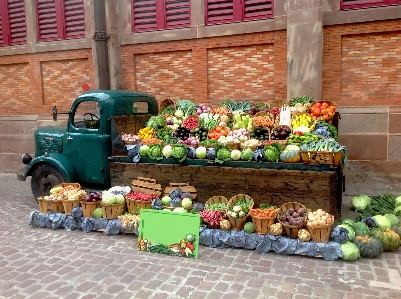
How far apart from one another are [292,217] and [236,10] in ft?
23.0

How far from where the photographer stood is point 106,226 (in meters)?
6.50

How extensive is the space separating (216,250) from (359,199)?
330 cm

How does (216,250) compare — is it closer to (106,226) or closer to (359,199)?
(106,226)

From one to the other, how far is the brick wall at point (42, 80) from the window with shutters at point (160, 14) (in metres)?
1.96

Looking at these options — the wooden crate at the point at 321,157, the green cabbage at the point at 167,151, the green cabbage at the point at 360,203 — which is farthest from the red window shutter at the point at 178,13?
the green cabbage at the point at 360,203

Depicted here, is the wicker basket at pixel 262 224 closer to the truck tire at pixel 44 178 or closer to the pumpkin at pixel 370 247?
the pumpkin at pixel 370 247

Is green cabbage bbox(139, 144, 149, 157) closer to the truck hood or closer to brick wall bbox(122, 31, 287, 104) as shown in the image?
the truck hood

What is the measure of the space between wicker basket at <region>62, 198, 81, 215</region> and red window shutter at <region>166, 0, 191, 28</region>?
6537 mm

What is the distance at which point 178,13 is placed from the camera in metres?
11.3

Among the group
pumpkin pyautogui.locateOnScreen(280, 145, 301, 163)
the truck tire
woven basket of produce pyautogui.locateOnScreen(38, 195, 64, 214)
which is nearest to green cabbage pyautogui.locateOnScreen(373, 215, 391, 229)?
pumpkin pyautogui.locateOnScreen(280, 145, 301, 163)

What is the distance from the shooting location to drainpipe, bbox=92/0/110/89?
11.5 metres

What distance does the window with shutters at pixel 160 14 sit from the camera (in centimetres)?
1120

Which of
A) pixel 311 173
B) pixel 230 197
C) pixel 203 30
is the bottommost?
pixel 230 197

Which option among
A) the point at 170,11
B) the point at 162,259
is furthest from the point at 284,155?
the point at 170,11
